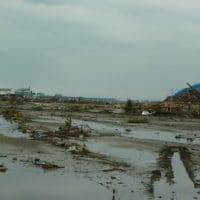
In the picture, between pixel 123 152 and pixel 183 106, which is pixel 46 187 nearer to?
pixel 123 152

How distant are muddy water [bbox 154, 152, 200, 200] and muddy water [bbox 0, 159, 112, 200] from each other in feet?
5.37

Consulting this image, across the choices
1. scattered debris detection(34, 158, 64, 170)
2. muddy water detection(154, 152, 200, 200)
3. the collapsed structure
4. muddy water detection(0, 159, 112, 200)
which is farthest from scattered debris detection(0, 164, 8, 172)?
the collapsed structure

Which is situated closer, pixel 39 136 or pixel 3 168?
pixel 3 168

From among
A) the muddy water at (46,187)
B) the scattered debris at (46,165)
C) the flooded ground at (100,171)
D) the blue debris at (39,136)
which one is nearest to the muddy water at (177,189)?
the flooded ground at (100,171)

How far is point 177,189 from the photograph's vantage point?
1527 centimetres

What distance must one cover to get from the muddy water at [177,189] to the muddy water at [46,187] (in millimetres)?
1638

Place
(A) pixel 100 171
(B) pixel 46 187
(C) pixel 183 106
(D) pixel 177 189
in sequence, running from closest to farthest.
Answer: (D) pixel 177 189
(B) pixel 46 187
(A) pixel 100 171
(C) pixel 183 106

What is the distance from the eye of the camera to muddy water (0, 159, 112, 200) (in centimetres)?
1423

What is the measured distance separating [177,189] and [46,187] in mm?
4209

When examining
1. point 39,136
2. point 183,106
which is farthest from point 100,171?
point 183,106

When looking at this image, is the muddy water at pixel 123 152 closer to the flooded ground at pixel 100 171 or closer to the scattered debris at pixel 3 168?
the flooded ground at pixel 100 171

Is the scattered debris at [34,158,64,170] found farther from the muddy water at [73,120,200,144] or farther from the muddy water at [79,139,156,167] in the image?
the muddy water at [73,120,200,144]

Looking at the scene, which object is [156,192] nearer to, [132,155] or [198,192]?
[198,192]

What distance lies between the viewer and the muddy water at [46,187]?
1423cm
